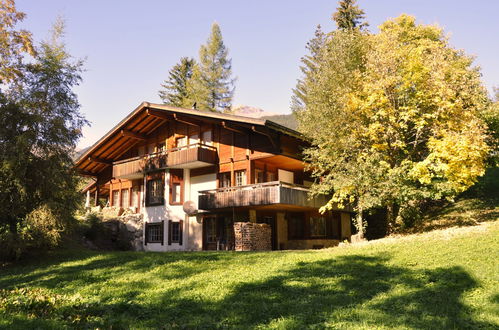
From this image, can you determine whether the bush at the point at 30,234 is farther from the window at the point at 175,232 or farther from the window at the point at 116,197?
the window at the point at 116,197

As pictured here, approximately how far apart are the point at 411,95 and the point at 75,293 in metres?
17.6

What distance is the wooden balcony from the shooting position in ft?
74.6

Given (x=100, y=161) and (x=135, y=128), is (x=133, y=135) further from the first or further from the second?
(x=100, y=161)

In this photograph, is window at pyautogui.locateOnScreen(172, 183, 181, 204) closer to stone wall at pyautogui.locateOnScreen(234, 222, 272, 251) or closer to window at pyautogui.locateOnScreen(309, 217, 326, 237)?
stone wall at pyautogui.locateOnScreen(234, 222, 272, 251)

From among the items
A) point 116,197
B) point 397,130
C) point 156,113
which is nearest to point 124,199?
point 116,197

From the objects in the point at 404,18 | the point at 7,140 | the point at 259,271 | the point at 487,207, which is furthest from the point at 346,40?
the point at 7,140

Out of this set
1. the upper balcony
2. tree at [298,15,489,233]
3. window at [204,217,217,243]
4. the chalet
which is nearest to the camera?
tree at [298,15,489,233]

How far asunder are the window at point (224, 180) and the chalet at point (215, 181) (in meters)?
0.07

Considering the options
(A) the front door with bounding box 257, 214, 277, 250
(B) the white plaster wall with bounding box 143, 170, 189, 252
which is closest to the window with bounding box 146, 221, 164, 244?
(B) the white plaster wall with bounding box 143, 170, 189, 252

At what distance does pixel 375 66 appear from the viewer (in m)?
21.5

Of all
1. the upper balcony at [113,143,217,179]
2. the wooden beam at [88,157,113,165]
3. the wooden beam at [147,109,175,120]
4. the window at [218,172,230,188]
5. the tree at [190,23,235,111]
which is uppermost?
the tree at [190,23,235,111]

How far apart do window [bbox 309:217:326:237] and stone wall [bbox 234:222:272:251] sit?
5.40 metres

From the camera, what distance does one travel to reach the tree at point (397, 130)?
18984 mm

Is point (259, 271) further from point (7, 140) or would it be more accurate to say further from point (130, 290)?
point (7, 140)
